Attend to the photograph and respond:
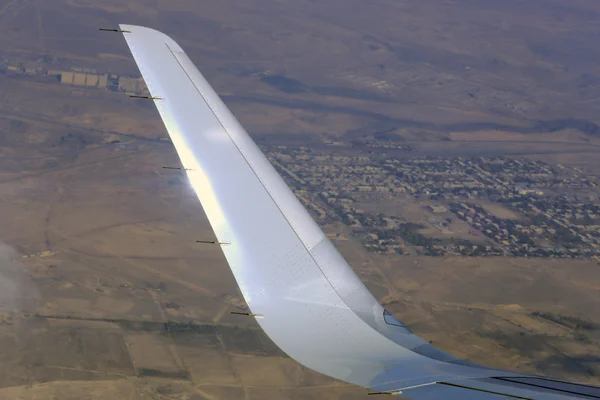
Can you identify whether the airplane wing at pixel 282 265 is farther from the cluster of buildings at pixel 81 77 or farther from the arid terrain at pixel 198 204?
the cluster of buildings at pixel 81 77

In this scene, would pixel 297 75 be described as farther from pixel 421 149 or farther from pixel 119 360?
pixel 119 360

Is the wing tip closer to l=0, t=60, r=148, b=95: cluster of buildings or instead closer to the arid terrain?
the arid terrain

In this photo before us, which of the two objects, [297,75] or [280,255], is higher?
[280,255]

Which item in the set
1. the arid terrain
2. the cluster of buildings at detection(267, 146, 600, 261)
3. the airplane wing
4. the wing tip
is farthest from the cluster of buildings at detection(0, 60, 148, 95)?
the airplane wing

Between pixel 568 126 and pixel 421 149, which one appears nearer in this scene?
pixel 421 149

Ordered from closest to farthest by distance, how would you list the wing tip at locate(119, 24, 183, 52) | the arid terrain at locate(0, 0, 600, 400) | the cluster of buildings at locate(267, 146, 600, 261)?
1. the wing tip at locate(119, 24, 183, 52)
2. the arid terrain at locate(0, 0, 600, 400)
3. the cluster of buildings at locate(267, 146, 600, 261)

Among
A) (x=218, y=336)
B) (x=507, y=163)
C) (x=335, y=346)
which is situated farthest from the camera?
(x=507, y=163)

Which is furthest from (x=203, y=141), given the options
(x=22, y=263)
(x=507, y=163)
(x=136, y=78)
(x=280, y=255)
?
(x=136, y=78)

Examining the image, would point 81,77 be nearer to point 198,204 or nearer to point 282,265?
point 198,204

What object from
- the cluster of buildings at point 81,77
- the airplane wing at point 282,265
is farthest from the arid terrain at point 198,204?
the airplane wing at point 282,265
